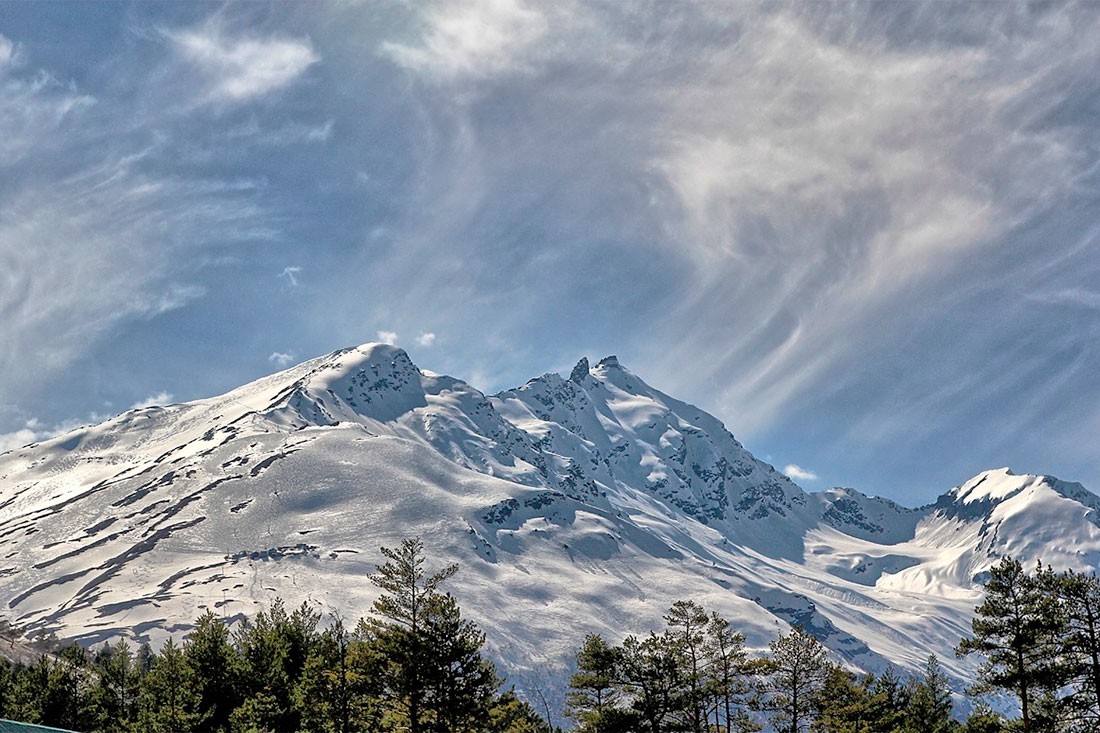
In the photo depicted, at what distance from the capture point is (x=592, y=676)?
56.4 meters

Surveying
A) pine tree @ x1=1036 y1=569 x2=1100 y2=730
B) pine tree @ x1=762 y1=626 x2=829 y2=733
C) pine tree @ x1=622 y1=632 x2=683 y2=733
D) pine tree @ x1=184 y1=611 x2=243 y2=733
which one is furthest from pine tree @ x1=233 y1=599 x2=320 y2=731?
pine tree @ x1=1036 y1=569 x2=1100 y2=730

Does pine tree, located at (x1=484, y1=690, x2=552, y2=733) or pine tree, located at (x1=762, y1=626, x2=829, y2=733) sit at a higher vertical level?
pine tree, located at (x1=762, y1=626, x2=829, y2=733)

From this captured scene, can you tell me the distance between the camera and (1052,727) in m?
45.2

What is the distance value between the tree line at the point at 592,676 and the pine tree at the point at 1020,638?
78 millimetres

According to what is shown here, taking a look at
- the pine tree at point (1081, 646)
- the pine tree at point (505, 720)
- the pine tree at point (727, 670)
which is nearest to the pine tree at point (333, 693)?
the pine tree at point (505, 720)

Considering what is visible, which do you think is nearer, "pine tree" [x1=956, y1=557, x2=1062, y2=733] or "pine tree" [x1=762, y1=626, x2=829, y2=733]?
"pine tree" [x1=956, y1=557, x2=1062, y2=733]

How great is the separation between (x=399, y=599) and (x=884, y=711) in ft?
159

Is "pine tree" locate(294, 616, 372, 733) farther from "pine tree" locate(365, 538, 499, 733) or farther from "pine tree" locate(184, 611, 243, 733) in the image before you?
"pine tree" locate(184, 611, 243, 733)

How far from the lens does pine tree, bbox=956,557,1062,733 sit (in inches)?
1800

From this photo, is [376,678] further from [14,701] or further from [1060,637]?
[14,701]

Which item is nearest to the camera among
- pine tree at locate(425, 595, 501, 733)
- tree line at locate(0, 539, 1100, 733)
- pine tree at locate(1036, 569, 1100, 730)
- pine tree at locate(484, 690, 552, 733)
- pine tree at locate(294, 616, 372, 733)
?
pine tree at locate(1036, 569, 1100, 730)

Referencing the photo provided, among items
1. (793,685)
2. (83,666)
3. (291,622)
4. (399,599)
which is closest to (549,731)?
(291,622)

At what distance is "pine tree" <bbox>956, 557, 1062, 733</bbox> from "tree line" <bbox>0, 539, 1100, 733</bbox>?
78 mm

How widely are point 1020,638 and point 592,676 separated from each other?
23878 millimetres
